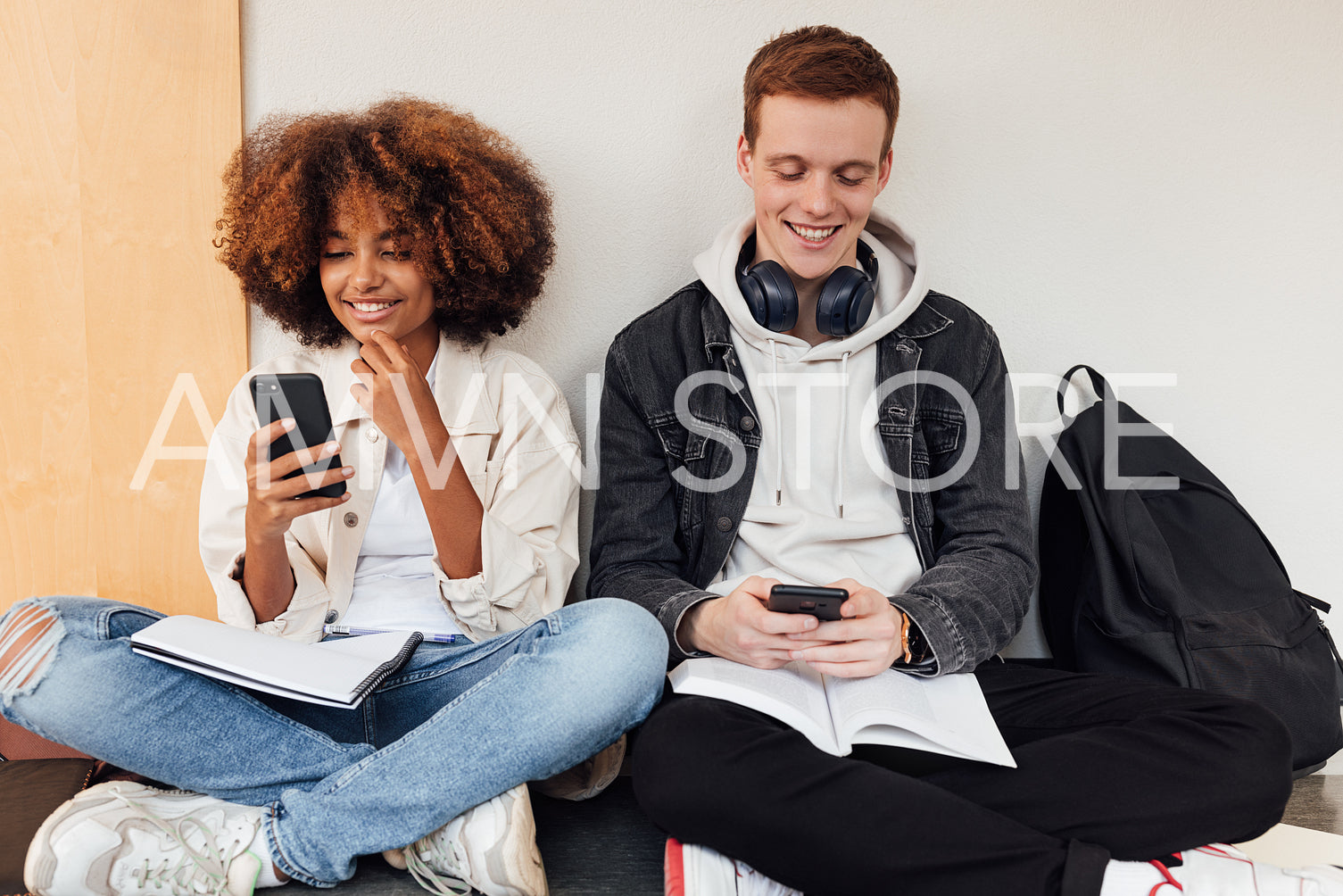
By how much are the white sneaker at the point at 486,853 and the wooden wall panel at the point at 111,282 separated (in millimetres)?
858

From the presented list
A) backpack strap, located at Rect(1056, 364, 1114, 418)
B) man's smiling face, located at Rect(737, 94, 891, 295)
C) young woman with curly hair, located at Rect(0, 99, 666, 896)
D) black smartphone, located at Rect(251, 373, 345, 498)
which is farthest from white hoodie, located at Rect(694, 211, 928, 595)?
black smartphone, located at Rect(251, 373, 345, 498)

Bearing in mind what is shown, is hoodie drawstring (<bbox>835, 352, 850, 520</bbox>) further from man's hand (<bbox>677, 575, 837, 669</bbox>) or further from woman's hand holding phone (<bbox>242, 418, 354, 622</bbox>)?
woman's hand holding phone (<bbox>242, 418, 354, 622</bbox>)

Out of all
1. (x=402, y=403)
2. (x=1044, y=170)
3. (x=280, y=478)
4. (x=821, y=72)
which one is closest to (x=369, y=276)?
(x=402, y=403)

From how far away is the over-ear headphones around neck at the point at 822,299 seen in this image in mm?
1653

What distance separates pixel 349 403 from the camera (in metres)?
1.68

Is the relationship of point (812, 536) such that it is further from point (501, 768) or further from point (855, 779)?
point (501, 768)

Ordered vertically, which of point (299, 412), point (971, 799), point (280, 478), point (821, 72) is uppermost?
point (821, 72)

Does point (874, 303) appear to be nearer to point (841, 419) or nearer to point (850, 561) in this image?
point (841, 419)

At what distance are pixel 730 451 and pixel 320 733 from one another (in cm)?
82

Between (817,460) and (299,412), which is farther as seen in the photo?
(817,460)

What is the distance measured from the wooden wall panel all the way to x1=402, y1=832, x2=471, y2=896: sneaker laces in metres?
0.84

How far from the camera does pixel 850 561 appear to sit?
1648mm

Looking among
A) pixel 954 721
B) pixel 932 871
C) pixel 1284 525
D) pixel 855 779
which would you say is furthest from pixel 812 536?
pixel 1284 525

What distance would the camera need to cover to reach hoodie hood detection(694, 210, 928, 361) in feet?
5.53
